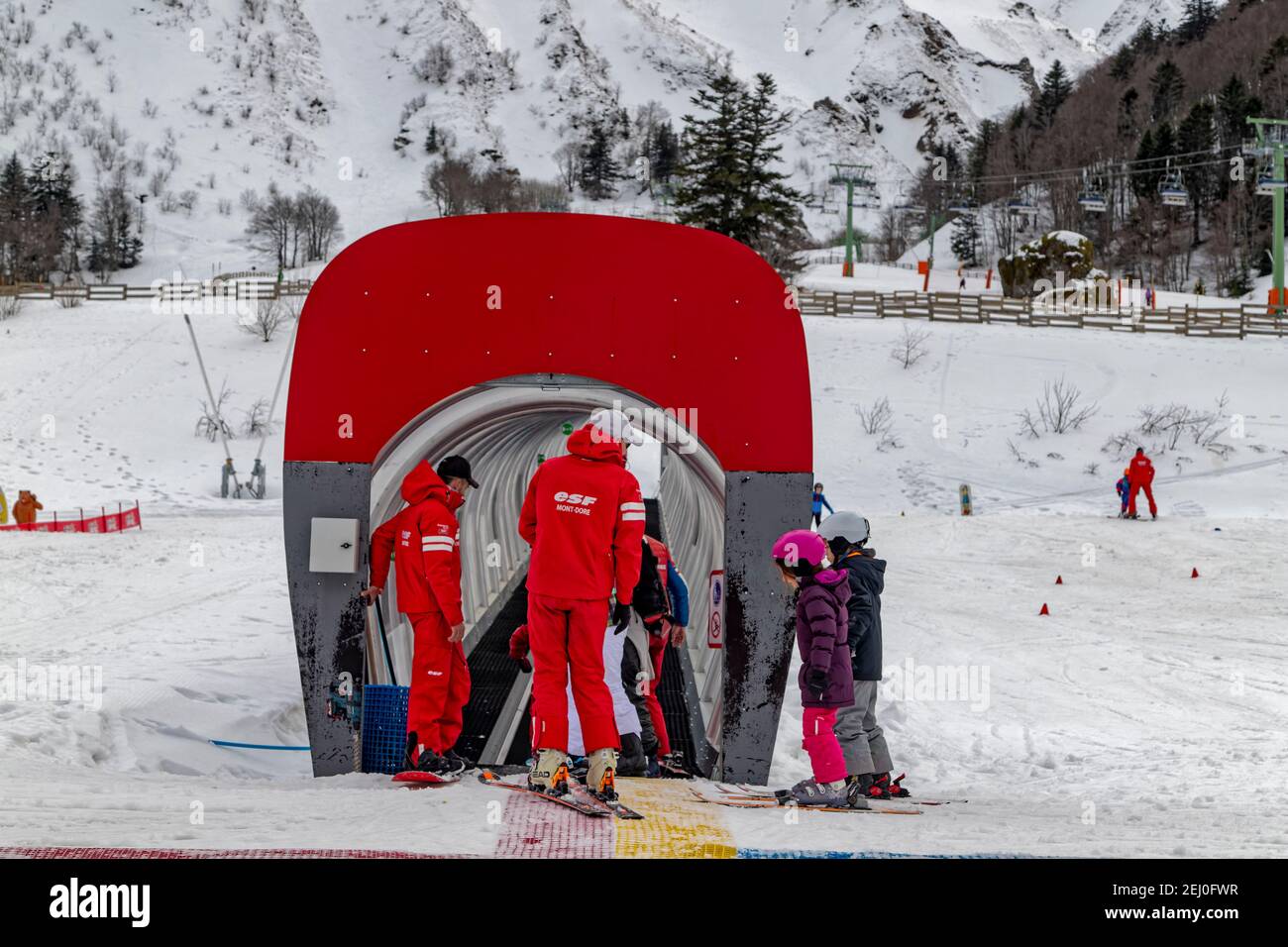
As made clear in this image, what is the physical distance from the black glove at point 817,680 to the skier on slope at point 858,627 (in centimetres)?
54

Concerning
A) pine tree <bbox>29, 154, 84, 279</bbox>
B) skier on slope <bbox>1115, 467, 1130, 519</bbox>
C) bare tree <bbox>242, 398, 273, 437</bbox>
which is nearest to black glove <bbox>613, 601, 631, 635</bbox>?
skier on slope <bbox>1115, 467, 1130, 519</bbox>

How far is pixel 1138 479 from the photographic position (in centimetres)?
2269

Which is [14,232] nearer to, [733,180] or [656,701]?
[733,180]

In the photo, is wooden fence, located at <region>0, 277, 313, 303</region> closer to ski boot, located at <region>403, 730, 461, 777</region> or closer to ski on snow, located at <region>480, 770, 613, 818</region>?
ski boot, located at <region>403, 730, 461, 777</region>

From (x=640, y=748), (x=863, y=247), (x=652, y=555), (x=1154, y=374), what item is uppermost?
(x=863, y=247)

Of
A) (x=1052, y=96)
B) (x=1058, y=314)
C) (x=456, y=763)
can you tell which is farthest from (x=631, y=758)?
(x=1052, y=96)

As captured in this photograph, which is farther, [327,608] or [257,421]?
[257,421]

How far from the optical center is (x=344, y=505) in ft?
24.0

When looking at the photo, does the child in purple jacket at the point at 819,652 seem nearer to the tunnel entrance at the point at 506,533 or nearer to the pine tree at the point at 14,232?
the tunnel entrance at the point at 506,533

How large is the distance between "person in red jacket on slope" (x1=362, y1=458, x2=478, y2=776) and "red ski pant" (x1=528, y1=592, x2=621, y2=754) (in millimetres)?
953

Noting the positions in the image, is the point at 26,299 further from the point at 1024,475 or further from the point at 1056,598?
the point at 1056,598

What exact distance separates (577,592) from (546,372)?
6.65 ft
